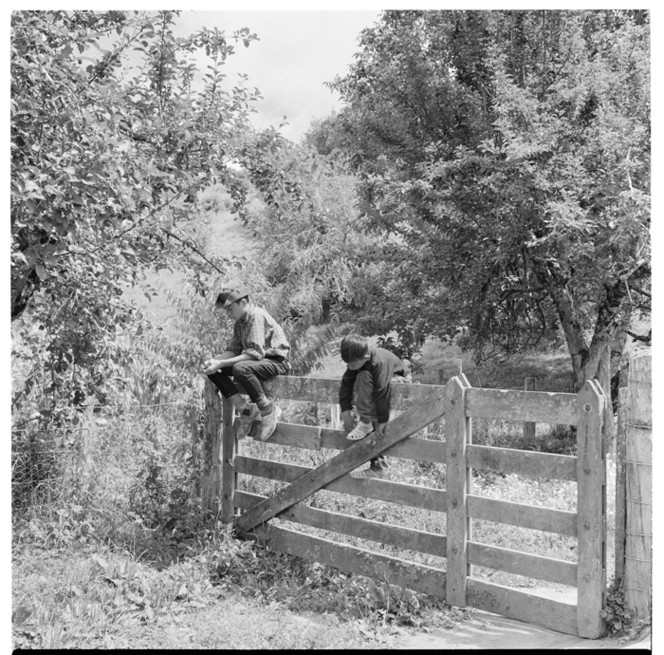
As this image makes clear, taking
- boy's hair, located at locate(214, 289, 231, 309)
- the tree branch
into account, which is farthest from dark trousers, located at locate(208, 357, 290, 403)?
the tree branch

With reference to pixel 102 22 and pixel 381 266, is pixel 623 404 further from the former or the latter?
pixel 381 266

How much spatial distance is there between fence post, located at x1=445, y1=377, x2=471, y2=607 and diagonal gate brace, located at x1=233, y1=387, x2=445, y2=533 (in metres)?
0.13

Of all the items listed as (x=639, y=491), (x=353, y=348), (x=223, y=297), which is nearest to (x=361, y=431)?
(x=353, y=348)

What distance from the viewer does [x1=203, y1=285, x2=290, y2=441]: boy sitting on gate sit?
571 centimetres

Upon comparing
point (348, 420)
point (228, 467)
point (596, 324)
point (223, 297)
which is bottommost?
point (228, 467)

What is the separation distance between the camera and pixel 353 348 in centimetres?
488

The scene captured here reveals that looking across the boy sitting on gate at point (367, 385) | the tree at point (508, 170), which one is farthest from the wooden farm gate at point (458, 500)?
the tree at point (508, 170)

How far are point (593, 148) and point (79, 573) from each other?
8360 millimetres

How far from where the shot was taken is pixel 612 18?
12.1 m

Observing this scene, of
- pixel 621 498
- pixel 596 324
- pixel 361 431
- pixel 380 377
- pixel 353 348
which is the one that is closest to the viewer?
pixel 621 498

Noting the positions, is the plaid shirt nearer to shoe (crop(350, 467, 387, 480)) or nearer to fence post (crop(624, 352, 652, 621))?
shoe (crop(350, 467, 387, 480))

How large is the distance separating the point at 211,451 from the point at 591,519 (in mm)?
3520

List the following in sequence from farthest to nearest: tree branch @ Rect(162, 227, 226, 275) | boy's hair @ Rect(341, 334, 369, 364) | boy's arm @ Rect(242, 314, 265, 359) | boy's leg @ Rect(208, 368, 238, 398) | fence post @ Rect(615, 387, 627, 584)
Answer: tree branch @ Rect(162, 227, 226, 275), boy's leg @ Rect(208, 368, 238, 398), boy's arm @ Rect(242, 314, 265, 359), boy's hair @ Rect(341, 334, 369, 364), fence post @ Rect(615, 387, 627, 584)

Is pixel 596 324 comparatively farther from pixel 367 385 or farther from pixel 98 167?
pixel 98 167
